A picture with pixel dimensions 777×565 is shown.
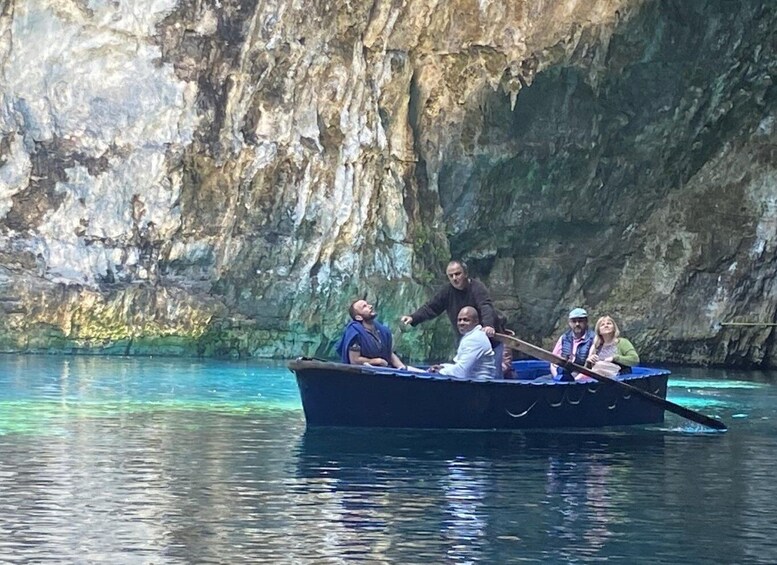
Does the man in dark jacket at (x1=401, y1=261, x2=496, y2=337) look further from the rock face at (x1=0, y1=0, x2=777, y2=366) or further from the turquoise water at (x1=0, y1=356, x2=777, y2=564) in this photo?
the rock face at (x1=0, y1=0, x2=777, y2=366)

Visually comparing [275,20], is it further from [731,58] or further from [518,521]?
[518,521]

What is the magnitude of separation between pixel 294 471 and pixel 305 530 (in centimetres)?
321

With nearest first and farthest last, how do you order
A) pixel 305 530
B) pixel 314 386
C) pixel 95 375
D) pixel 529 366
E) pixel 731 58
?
pixel 305 530
pixel 314 386
pixel 529 366
pixel 95 375
pixel 731 58

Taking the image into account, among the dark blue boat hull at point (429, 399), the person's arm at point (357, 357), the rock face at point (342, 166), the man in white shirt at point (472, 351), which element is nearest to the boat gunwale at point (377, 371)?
the dark blue boat hull at point (429, 399)

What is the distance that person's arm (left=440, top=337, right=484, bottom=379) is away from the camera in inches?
657

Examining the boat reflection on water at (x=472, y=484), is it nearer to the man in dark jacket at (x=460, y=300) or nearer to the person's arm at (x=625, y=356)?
the person's arm at (x=625, y=356)

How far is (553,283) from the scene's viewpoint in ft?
126

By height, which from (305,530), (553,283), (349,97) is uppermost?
(349,97)

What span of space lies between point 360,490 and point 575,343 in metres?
6.96

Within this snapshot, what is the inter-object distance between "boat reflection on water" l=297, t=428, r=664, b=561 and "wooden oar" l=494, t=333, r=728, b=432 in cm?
39

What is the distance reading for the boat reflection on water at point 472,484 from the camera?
10.3 meters

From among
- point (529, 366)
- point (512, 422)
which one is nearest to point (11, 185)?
point (529, 366)

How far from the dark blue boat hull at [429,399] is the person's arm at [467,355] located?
0.21 meters

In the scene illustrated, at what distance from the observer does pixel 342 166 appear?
122 ft
